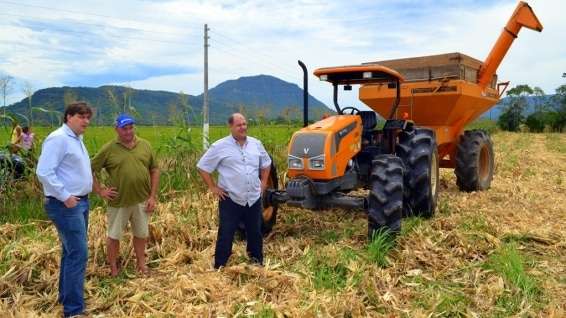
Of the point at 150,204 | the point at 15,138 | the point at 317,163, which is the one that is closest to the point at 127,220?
the point at 150,204

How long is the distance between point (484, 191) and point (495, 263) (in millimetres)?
4470

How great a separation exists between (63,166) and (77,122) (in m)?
0.35

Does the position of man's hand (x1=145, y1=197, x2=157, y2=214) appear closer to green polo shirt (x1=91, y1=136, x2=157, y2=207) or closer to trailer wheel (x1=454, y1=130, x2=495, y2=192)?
green polo shirt (x1=91, y1=136, x2=157, y2=207)

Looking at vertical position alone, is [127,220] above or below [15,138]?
below

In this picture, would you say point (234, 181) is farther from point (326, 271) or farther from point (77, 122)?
point (77, 122)

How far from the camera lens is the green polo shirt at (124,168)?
15.8 ft

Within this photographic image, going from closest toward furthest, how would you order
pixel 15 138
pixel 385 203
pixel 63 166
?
1. pixel 63 166
2. pixel 385 203
3. pixel 15 138

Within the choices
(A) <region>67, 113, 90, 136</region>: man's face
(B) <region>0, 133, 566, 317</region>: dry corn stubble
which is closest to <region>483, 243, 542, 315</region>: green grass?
(B) <region>0, 133, 566, 317</region>: dry corn stubble

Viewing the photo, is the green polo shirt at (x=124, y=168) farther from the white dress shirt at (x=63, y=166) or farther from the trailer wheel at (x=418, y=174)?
the trailer wheel at (x=418, y=174)

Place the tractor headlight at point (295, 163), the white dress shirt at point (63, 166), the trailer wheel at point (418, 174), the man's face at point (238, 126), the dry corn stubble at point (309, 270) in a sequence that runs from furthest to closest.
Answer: the trailer wheel at point (418, 174) → the tractor headlight at point (295, 163) → the man's face at point (238, 126) → the dry corn stubble at point (309, 270) → the white dress shirt at point (63, 166)

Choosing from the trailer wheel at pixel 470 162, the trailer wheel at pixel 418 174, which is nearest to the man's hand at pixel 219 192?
the trailer wheel at pixel 418 174

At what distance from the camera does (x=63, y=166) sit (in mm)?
4020

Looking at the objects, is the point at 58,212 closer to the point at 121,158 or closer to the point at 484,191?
the point at 121,158

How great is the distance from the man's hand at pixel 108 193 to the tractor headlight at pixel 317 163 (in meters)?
2.04
